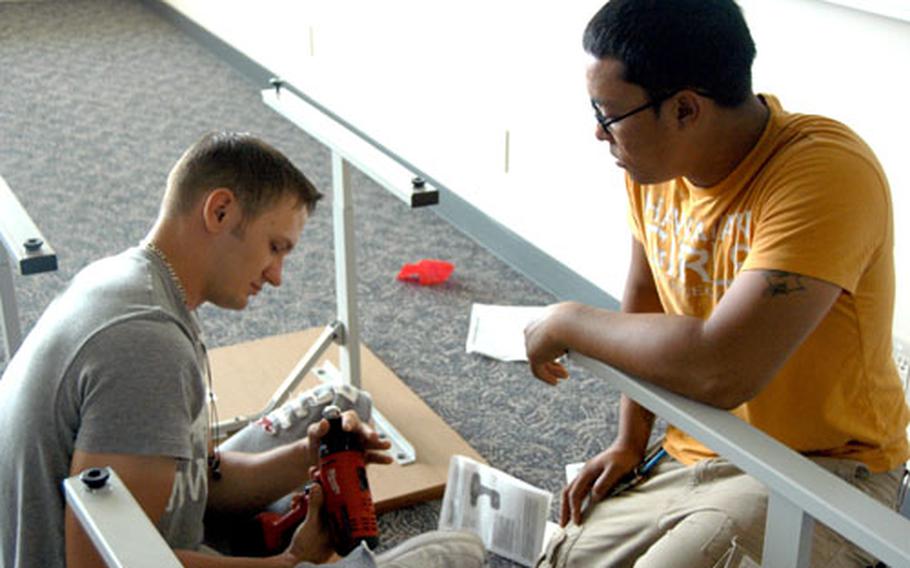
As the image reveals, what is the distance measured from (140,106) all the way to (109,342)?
3486mm

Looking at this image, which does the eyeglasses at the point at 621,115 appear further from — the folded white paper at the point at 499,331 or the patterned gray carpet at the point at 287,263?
the folded white paper at the point at 499,331

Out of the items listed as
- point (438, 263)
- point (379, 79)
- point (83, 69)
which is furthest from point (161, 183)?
point (83, 69)

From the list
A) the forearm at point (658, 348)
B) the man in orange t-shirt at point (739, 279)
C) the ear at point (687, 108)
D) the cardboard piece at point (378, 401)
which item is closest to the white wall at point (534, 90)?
the cardboard piece at point (378, 401)

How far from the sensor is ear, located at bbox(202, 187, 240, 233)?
1.55 meters

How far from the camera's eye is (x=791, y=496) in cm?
103

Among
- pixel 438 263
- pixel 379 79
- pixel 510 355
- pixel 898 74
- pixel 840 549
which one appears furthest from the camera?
pixel 379 79

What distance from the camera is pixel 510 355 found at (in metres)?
2.90

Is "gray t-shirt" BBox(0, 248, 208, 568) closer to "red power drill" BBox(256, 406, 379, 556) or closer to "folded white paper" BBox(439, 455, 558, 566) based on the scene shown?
"red power drill" BBox(256, 406, 379, 556)

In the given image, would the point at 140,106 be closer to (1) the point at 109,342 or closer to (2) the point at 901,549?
(1) the point at 109,342

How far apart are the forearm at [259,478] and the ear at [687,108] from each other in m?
0.76

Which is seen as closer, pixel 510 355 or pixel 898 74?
pixel 898 74

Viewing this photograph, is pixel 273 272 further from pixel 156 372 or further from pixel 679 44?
pixel 679 44

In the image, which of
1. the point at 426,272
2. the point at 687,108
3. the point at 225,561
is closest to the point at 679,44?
the point at 687,108

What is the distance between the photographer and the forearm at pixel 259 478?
70.6 inches
